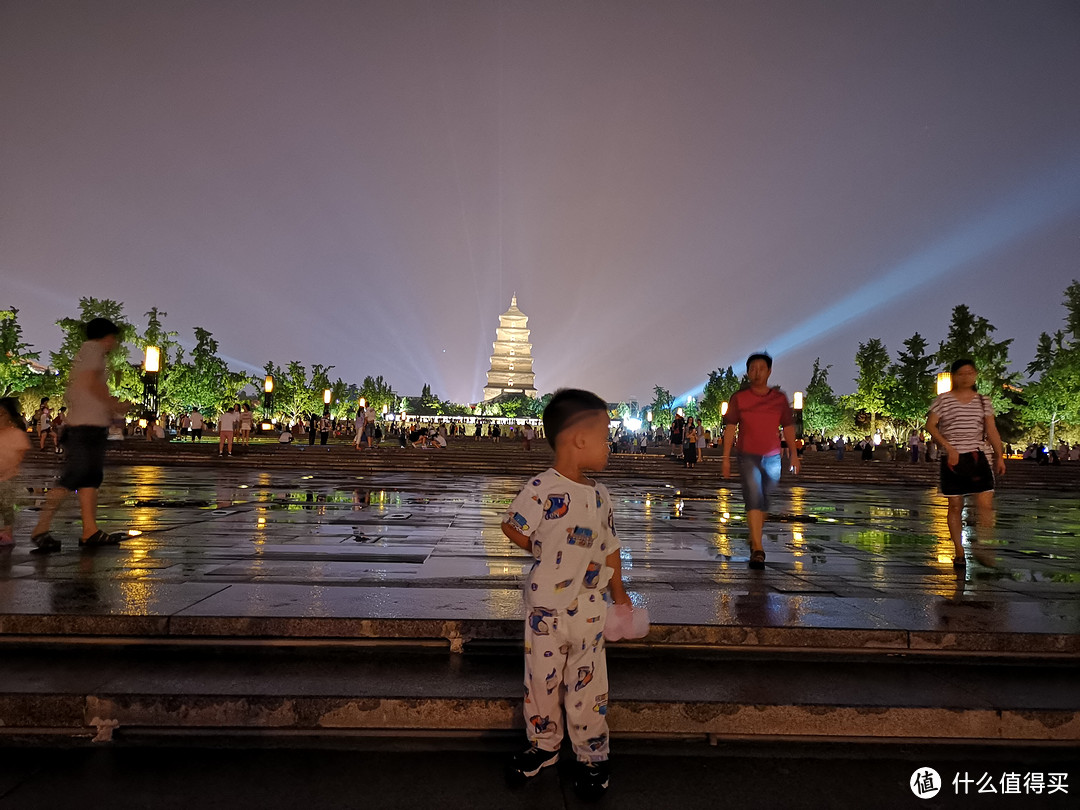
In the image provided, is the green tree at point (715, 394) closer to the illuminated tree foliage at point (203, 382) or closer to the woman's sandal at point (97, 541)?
the illuminated tree foliage at point (203, 382)

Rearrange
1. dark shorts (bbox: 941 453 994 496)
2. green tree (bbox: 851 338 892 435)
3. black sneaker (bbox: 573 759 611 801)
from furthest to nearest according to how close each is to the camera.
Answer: green tree (bbox: 851 338 892 435) → dark shorts (bbox: 941 453 994 496) → black sneaker (bbox: 573 759 611 801)

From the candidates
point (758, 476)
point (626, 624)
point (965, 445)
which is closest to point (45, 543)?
point (626, 624)

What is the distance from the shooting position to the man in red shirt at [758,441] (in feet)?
19.1

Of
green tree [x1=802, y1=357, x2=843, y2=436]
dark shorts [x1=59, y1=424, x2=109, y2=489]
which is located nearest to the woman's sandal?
dark shorts [x1=59, y1=424, x2=109, y2=489]

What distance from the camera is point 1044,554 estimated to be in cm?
711

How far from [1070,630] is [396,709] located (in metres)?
3.47

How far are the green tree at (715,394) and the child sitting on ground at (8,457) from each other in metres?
80.2

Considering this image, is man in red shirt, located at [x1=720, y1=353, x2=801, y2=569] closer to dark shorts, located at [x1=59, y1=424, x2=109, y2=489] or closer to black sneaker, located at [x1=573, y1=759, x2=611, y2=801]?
black sneaker, located at [x1=573, y1=759, x2=611, y2=801]

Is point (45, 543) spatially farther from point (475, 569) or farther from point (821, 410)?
point (821, 410)

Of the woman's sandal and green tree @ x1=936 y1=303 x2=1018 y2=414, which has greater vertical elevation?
green tree @ x1=936 y1=303 x2=1018 y2=414

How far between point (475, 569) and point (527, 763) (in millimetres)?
2759

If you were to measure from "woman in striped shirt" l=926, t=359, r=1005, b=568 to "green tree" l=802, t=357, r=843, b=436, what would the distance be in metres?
73.7

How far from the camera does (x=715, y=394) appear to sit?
92.9 meters

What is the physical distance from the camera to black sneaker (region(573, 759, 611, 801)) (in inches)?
100
